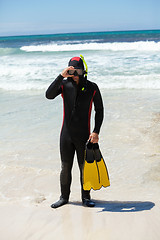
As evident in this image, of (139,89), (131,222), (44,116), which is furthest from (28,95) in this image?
(131,222)

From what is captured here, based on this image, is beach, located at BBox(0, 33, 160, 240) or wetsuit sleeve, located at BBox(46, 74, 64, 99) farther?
wetsuit sleeve, located at BBox(46, 74, 64, 99)

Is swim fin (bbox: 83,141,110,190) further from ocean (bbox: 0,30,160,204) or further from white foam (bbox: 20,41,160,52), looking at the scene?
white foam (bbox: 20,41,160,52)

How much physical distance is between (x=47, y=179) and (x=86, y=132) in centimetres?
132

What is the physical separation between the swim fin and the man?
9 cm

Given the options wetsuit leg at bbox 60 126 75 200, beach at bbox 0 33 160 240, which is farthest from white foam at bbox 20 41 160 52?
wetsuit leg at bbox 60 126 75 200

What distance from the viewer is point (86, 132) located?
118 inches

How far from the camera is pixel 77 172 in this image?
420cm

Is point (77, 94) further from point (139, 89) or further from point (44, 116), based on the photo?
point (139, 89)

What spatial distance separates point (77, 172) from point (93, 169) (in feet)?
4.20

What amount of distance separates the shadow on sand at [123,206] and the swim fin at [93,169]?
244mm

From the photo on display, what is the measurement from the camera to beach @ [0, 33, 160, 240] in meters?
2.55

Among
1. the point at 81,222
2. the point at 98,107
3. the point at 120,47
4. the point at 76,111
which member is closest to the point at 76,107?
the point at 76,111

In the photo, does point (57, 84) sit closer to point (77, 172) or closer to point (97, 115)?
point (97, 115)

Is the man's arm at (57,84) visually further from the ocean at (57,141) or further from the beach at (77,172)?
the ocean at (57,141)
